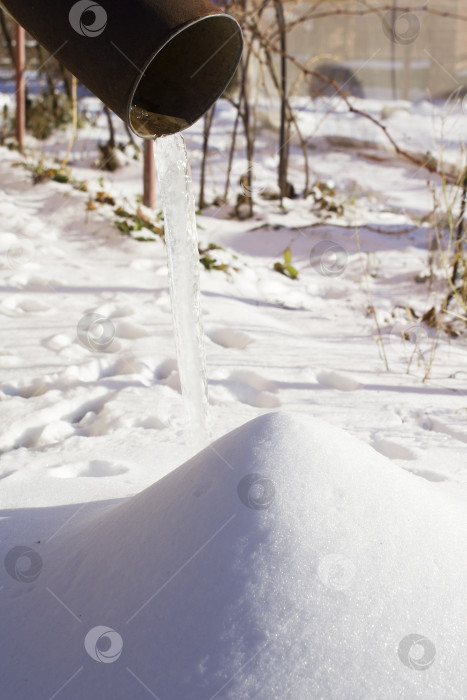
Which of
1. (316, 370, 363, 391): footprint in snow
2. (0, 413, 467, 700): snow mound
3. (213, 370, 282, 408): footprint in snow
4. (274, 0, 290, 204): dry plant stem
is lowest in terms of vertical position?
(316, 370, 363, 391): footprint in snow

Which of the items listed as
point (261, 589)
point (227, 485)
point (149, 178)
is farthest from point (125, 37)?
point (149, 178)

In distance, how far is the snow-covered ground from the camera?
1.11 meters

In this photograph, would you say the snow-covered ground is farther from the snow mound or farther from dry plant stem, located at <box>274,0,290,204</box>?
dry plant stem, located at <box>274,0,290,204</box>

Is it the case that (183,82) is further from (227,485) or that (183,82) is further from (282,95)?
(282,95)

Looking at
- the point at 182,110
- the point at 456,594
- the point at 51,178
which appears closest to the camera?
the point at 456,594

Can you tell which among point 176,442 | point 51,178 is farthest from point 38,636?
point 51,178

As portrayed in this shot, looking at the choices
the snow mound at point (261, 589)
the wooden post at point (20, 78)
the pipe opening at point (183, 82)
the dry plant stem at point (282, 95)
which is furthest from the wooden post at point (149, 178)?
the snow mound at point (261, 589)

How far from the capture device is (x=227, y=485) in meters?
1.28

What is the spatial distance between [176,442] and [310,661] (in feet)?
3.84

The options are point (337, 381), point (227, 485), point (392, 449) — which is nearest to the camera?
point (227, 485)

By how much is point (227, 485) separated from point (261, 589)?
206 millimetres

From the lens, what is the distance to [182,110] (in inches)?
67.8

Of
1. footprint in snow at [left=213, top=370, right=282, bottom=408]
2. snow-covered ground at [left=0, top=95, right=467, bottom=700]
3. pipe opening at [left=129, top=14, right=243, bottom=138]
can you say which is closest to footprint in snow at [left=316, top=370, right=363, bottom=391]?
snow-covered ground at [left=0, top=95, right=467, bottom=700]

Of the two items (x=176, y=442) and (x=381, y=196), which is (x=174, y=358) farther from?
(x=381, y=196)
